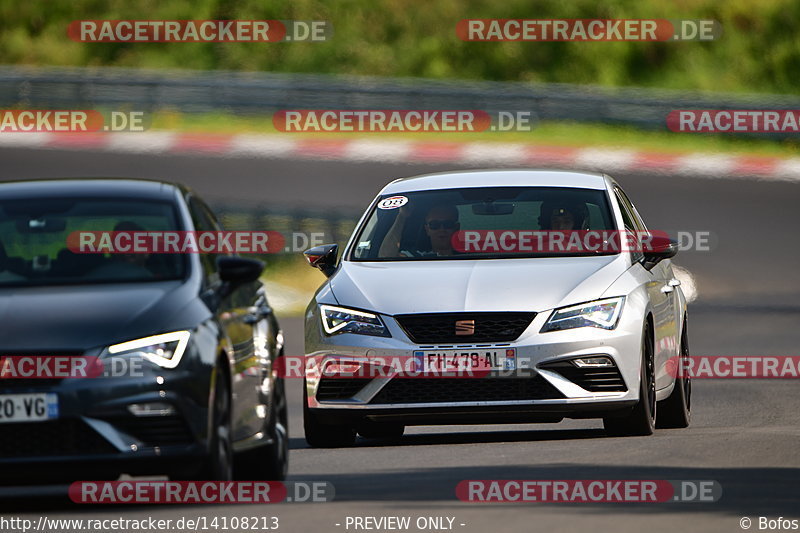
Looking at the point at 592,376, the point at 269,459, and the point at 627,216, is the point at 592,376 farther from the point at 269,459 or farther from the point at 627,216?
the point at 269,459

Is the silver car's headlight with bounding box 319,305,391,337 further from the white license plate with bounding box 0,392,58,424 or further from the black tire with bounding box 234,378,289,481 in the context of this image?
the white license plate with bounding box 0,392,58,424

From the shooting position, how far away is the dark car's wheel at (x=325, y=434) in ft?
37.9

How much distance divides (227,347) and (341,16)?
34.2 metres

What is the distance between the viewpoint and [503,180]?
12398mm

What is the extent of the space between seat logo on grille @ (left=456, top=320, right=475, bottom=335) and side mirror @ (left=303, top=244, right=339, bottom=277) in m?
1.40

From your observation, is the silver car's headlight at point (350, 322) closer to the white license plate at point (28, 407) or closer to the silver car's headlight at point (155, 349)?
the silver car's headlight at point (155, 349)

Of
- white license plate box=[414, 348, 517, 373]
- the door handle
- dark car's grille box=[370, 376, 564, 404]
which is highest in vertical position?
the door handle

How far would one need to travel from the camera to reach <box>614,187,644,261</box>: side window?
12250 mm

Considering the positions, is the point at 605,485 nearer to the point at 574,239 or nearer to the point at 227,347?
the point at 227,347

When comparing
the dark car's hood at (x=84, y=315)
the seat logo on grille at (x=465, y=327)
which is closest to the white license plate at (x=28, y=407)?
the dark car's hood at (x=84, y=315)

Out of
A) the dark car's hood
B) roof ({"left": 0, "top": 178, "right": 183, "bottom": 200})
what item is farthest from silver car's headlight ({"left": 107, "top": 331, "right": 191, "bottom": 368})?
roof ({"left": 0, "top": 178, "right": 183, "bottom": 200})

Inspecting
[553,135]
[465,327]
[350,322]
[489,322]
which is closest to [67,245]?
[350,322]

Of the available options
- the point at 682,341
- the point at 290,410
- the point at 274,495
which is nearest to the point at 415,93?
the point at 290,410

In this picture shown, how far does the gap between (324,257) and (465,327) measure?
5.12ft
